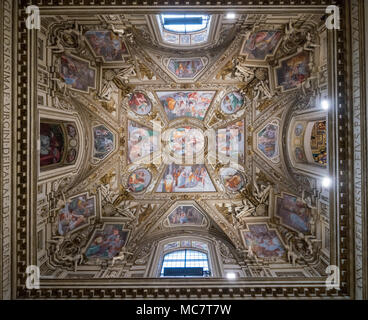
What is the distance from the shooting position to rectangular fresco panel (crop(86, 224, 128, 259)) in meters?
11.6

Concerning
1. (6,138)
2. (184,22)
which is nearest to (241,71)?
(184,22)

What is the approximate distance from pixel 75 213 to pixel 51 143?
3.50 m

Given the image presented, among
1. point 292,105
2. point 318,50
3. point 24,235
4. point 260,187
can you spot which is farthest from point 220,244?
point 318,50

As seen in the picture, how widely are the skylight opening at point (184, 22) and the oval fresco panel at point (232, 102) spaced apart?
394 cm

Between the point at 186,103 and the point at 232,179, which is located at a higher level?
the point at 186,103

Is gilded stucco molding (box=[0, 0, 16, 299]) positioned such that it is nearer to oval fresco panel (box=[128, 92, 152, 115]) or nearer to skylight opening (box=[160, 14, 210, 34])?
skylight opening (box=[160, 14, 210, 34])

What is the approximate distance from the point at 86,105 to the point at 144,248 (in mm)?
7779

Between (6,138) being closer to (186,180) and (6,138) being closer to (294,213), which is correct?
(186,180)

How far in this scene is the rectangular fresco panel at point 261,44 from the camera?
36.1ft

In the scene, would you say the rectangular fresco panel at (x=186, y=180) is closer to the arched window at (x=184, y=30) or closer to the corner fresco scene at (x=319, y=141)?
the corner fresco scene at (x=319, y=141)

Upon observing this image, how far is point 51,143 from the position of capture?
11422 millimetres

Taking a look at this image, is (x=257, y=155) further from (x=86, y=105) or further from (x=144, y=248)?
(x=86, y=105)

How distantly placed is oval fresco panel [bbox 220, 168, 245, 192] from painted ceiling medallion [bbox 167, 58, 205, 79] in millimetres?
5950

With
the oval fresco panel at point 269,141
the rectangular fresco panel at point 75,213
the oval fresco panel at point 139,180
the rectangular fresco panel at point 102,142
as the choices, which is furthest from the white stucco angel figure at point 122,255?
the oval fresco panel at point 269,141
